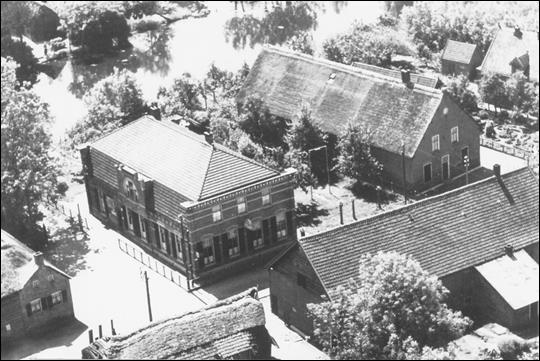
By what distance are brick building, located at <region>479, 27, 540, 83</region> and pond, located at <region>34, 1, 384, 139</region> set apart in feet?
38.5

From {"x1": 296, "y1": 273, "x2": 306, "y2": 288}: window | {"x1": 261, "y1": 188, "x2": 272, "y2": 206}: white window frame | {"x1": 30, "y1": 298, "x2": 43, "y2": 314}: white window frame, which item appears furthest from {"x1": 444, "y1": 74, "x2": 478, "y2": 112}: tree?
{"x1": 30, "y1": 298, "x2": 43, "y2": 314}: white window frame

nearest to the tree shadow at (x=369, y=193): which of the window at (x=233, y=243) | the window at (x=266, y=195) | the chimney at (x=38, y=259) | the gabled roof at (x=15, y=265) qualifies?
the window at (x=266, y=195)

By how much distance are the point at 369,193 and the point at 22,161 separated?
25.9 metres

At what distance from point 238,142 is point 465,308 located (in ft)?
58.0

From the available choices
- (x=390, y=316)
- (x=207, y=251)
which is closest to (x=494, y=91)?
(x=207, y=251)

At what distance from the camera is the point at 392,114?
187 feet

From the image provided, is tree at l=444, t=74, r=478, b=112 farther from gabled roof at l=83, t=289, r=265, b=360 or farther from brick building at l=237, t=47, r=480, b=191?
gabled roof at l=83, t=289, r=265, b=360

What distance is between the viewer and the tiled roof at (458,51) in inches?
2844

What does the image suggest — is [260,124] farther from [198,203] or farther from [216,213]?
[198,203]

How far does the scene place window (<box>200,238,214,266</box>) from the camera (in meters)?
47.8

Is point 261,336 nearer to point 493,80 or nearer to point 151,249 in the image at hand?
point 151,249

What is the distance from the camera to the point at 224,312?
3694 cm

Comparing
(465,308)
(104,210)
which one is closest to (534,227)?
(465,308)

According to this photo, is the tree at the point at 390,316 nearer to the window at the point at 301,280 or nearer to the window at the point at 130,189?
the window at the point at 301,280
